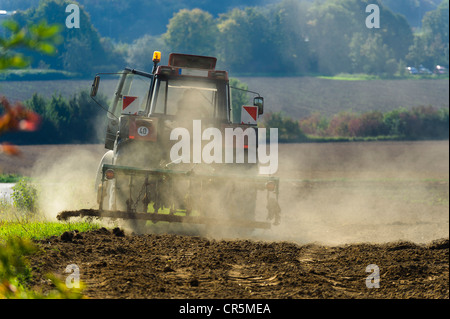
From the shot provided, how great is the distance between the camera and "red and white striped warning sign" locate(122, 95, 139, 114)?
10594 millimetres

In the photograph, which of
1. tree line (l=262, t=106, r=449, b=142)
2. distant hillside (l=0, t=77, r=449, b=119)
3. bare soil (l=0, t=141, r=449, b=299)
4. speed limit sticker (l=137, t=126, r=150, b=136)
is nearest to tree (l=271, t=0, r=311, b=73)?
distant hillside (l=0, t=77, r=449, b=119)

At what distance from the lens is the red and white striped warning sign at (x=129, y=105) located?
10594mm

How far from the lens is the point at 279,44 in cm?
5738

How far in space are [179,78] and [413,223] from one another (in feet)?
26.7

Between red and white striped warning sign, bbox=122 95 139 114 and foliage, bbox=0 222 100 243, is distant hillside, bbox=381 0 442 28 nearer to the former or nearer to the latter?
red and white striped warning sign, bbox=122 95 139 114

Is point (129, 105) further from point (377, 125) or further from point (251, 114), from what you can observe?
point (377, 125)

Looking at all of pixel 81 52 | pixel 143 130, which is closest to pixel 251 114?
pixel 143 130

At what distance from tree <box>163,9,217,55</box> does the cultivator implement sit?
27.6 metres

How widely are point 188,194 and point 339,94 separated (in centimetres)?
5065

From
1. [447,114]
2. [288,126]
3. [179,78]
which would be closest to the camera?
[179,78]

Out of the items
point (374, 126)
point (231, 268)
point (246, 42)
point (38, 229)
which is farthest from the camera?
point (246, 42)
